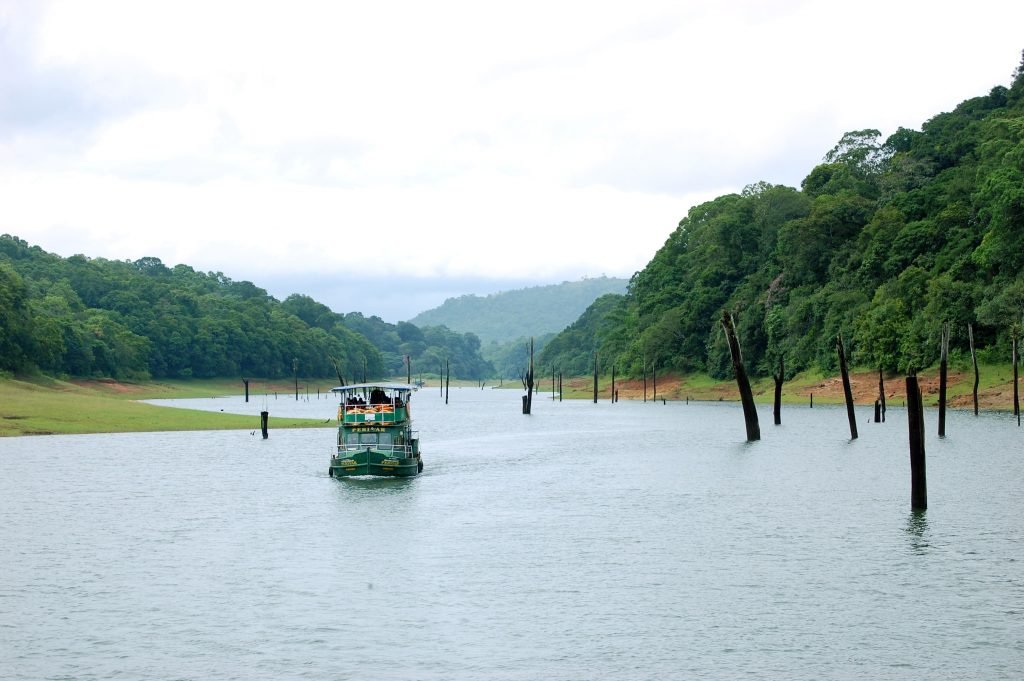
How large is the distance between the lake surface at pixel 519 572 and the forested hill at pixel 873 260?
54.5 meters

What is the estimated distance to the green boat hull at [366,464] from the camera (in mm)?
54062

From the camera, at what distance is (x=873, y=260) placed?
13725cm

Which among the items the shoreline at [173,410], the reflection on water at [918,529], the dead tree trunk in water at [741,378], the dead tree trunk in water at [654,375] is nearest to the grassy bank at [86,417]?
the shoreline at [173,410]

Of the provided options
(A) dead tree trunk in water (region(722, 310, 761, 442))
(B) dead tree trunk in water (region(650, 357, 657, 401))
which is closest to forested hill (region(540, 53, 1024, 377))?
(B) dead tree trunk in water (region(650, 357, 657, 401))

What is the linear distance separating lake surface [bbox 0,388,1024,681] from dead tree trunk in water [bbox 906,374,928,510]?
0.78m

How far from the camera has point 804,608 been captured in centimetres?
2666

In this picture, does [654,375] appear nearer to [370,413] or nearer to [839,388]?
[839,388]

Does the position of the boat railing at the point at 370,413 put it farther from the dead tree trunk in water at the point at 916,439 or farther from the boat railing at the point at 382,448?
the dead tree trunk in water at the point at 916,439

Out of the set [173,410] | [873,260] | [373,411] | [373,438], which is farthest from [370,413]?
[873,260]

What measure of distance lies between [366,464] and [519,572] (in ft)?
78.4

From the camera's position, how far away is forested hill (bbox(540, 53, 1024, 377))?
4377 inches

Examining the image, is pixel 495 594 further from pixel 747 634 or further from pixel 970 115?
pixel 970 115

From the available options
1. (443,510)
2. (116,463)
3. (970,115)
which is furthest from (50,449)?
(970,115)

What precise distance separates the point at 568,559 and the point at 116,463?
3744 cm
